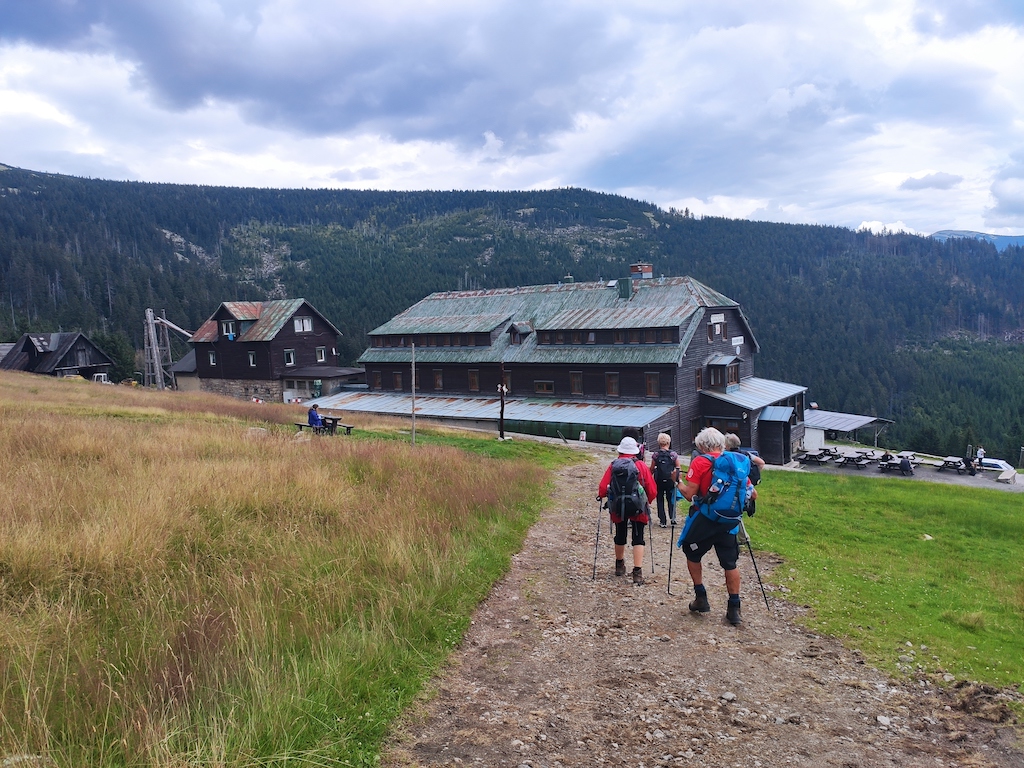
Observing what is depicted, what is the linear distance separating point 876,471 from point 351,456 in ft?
108

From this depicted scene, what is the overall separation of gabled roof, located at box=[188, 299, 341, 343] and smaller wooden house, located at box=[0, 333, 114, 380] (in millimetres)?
15468

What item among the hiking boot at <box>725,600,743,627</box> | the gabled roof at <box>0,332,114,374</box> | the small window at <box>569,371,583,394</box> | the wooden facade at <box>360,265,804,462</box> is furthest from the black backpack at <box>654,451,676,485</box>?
the gabled roof at <box>0,332,114,374</box>

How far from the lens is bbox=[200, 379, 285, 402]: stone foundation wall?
55250mm

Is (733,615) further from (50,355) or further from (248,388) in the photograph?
(50,355)

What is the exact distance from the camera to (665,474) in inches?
485

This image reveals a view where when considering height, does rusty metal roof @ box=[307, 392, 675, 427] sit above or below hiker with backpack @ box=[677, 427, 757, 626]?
below

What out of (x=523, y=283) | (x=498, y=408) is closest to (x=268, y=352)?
(x=498, y=408)

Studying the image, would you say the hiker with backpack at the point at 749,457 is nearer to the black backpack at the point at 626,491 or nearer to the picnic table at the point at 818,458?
the black backpack at the point at 626,491

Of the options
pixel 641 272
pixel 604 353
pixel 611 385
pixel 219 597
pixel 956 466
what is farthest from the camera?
pixel 641 272

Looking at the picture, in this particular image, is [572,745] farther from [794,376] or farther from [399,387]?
[794,376]

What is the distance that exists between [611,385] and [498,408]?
770 cm

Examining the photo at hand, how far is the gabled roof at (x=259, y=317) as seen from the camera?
55.2 metres

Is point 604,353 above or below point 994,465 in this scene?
above

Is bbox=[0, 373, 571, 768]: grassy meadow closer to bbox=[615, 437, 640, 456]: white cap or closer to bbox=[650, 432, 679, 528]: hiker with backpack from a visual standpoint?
bbox=[615, 437, 640, 456]: white cap
